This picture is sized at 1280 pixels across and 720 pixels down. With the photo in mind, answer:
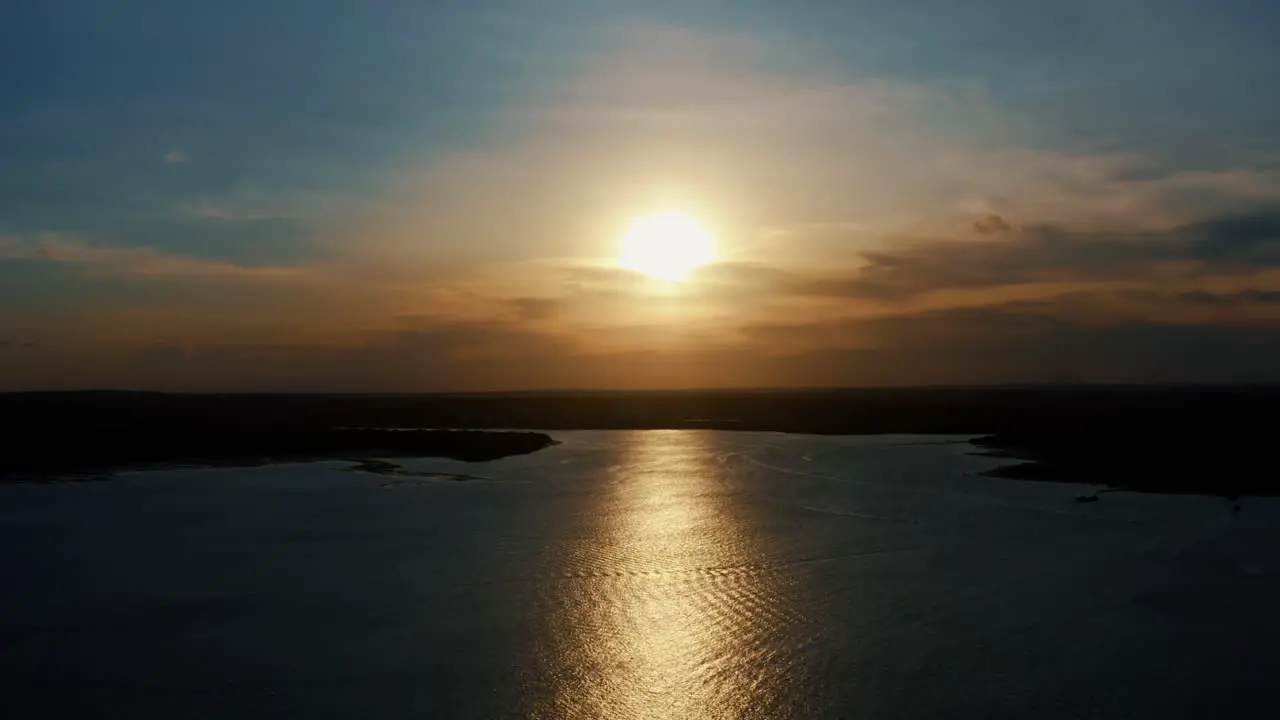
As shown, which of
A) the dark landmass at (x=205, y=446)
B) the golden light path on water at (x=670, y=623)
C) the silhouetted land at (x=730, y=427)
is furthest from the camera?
the dark landmass at (x=205, y=446)

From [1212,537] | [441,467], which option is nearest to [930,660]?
[1212,537]

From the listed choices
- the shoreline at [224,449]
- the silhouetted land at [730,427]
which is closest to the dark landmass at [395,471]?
the shoreline at [224,449]

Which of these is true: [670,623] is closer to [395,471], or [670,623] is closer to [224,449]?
[395,471]

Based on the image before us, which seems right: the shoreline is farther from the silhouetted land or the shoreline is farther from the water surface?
the water surface

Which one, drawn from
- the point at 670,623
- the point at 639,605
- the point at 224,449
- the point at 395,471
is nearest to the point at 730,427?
the point at 395,471

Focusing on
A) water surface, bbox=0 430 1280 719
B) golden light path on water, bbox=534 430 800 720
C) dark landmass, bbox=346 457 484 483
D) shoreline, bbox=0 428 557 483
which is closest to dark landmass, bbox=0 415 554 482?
shoreline, bbox=0 428 557 483

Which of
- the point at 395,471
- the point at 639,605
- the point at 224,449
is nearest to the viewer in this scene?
the point at 639,605

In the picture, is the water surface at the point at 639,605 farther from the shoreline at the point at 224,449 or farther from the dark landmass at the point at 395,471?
the shoreline at the point at 224,449

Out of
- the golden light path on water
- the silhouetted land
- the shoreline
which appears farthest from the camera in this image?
the shoreline
